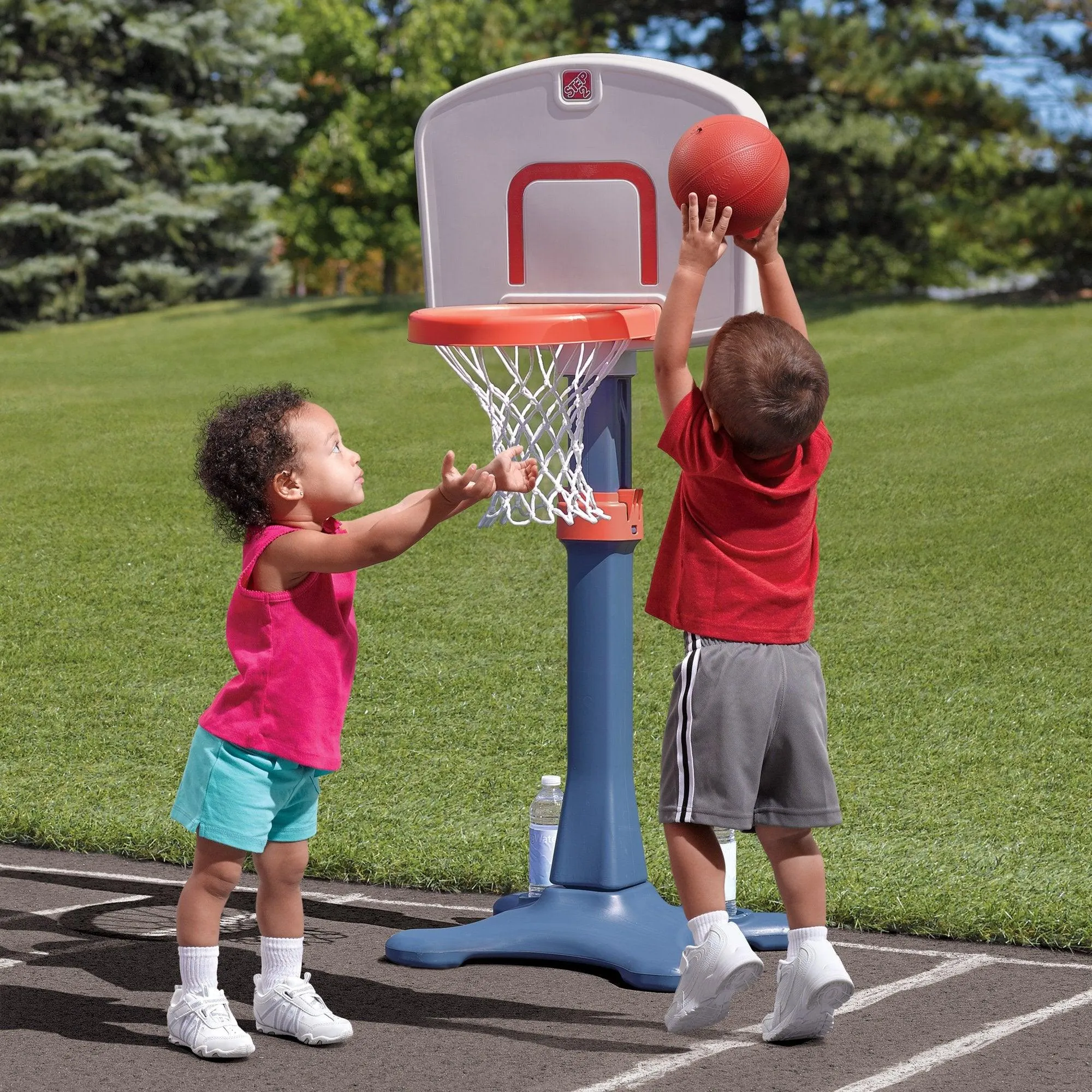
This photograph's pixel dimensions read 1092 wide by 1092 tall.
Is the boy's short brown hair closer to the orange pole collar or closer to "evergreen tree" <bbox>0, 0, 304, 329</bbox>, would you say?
the orange pole collar

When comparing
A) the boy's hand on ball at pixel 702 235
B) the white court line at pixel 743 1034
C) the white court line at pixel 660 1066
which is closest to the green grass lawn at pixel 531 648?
the white court line at pixel 743 1034

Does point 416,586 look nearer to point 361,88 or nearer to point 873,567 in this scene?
point 873,567

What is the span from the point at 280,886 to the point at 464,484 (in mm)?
1212

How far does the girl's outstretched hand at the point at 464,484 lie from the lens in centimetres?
405

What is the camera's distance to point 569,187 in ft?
17.6

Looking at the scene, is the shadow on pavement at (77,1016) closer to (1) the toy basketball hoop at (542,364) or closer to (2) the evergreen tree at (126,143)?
(1) the toy basketball hoop at (542,364)

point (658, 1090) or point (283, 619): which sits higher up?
point (283, 619)

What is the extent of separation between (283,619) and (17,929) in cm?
187

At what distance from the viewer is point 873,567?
443 inches

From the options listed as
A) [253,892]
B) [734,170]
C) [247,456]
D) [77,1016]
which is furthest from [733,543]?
[253,892]

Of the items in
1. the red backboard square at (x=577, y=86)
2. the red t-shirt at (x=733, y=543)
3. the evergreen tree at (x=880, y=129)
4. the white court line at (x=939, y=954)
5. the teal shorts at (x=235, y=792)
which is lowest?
the white court line at (x=939, y=954)

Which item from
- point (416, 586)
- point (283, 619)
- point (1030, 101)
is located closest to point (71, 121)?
point (1030, 101)

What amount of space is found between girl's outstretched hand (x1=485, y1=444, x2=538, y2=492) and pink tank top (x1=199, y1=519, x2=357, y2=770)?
464 millimetres

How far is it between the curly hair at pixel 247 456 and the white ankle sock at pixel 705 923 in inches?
60.7
